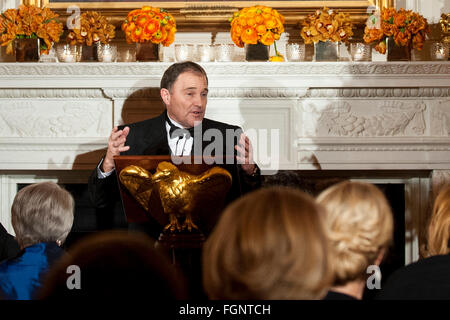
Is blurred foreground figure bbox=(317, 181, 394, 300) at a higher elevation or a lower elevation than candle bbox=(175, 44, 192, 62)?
lower

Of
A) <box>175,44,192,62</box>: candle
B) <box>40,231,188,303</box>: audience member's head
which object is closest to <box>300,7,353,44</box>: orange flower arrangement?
<box>175,44,192,62</box>: candle

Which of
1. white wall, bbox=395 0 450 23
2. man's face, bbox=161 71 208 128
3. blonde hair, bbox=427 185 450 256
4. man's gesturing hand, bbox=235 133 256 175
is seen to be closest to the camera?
blonde hair, bbox=427 185 450 256

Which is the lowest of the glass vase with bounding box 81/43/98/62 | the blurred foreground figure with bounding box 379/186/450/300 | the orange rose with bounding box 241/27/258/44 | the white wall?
the blurred foreground figure with bounding box 379/186/450/300

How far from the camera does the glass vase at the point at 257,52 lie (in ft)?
10.5

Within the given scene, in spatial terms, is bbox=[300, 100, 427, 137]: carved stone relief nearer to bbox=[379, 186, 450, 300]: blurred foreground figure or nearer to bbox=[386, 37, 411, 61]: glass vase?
bbox=[386, 37, 411, 61]: glass vase

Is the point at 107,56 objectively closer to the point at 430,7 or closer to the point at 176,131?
the point at 176,131

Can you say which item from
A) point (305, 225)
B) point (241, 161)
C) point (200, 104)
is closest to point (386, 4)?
point (200, 104)

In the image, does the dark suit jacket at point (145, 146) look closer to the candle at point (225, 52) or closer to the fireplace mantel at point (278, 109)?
the fireplace mantel at point (278, 109)

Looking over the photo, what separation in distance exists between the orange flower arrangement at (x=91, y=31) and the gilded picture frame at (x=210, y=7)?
Result: 0.16 meters

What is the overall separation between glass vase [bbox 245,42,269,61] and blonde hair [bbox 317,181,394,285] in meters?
1.96

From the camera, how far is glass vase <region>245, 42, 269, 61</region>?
10.5ft

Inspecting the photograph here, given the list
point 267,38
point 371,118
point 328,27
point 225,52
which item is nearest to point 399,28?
point 328,27

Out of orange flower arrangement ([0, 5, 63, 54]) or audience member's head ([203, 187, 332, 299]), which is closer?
audience member's head ([203, 187, 332, 299])

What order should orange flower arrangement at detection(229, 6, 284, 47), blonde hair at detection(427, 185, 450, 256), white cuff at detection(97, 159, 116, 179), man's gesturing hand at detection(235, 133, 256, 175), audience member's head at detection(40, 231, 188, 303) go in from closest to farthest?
audience member's head at detection(40, 231, 188, 303) < blonde hair at detection(427, 185, 450, 256) < man's gesturing hand at detection(235, 133, 256, 175) < white cuff at detection(97, 159, 116, 179) < orange flower arrangement at detection(229, 6, 284, 47)
